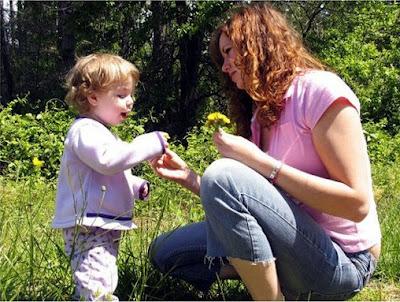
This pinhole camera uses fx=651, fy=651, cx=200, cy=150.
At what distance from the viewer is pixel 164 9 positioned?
1345 cm

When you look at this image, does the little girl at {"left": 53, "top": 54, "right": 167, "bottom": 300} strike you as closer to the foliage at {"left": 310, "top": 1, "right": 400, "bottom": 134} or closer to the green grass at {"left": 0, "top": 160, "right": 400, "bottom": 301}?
the green grass at {"left": 0, "top": 160, "right": 400, "bottom": 301}

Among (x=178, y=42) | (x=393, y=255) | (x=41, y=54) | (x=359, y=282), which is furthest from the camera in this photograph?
(x=41, y=54)

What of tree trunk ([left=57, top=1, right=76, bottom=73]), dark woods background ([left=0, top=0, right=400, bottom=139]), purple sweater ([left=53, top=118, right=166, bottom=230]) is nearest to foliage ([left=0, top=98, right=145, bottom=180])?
purple sweater ([left=53, top=118, right=166, bottom=230])

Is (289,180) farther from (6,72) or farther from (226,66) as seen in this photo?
(6,72)

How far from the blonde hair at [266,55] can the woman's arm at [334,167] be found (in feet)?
0.70

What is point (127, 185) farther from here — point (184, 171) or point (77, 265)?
point (77, 265)

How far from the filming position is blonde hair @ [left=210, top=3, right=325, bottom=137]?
2246mm

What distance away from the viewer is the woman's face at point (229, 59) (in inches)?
92.4

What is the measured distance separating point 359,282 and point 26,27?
15050 millimetres

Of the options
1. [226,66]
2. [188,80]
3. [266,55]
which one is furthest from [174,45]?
[266,55]

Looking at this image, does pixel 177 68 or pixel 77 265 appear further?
pixel 177 68

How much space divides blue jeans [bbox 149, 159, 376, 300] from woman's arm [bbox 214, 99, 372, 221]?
0.06 meters

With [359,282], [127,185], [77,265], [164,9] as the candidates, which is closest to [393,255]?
[359,282]

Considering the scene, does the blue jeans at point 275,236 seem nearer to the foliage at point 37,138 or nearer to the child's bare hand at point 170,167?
the child's bare hand at point 170,167
